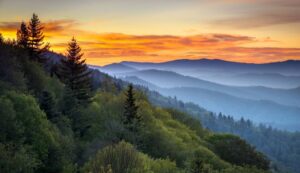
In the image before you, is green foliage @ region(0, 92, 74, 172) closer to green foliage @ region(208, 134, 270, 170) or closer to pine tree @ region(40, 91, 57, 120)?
pine tree @ region(40, 91, 57, 120)

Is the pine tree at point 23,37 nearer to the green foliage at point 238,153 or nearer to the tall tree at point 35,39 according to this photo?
the tall tree at point 35,39

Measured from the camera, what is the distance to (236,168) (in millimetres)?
57938

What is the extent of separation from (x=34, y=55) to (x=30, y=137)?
3577 cm

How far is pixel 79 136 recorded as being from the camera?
181 feet

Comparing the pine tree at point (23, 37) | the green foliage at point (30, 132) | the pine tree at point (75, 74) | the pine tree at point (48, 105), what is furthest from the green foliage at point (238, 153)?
the green foliage at point (30, 132)

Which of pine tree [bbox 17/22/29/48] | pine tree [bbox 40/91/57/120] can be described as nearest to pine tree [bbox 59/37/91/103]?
pine tree [bbox 17/22/29/48]

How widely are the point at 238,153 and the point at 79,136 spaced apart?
103ft

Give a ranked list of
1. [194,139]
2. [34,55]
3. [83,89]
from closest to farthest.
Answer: [83,89] → [34,55] → [194,139]

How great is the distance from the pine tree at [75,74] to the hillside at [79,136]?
270 mm

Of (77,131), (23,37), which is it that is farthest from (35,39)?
(77,131)

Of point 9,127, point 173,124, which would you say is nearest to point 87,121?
point 9,127

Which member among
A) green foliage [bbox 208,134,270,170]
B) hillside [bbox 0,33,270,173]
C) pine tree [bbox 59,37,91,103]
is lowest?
green foliage [bbox 208,134,270,170]

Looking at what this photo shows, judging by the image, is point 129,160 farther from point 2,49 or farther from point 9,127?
point 2,49

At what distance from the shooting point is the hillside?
3434 cm
